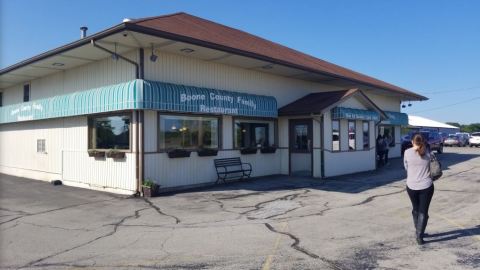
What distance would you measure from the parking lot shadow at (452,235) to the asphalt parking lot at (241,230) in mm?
19

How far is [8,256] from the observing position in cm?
657

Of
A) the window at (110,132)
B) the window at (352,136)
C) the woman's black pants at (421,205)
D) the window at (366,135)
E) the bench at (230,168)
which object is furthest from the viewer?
the window at (366,135)

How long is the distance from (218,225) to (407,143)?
84.2ft

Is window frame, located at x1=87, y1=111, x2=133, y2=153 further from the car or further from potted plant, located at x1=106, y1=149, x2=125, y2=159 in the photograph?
the car

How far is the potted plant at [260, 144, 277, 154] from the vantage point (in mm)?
17119

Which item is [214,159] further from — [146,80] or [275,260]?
[275,260]

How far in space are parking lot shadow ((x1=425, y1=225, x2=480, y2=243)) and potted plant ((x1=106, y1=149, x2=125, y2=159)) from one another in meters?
9.30

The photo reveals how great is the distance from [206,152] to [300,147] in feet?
16.3

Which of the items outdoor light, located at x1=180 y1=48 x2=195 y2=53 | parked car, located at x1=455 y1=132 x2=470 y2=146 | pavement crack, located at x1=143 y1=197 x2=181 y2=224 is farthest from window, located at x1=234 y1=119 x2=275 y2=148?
parked car, located at x1=455 y1=132 x2=470 y2=146

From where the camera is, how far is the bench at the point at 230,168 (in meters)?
14.9

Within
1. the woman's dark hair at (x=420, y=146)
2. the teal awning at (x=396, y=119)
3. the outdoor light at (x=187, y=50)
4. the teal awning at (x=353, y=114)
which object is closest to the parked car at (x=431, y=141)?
the teal awning at (x=396, y=119)

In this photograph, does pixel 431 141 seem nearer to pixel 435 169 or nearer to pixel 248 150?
pixel 248 150

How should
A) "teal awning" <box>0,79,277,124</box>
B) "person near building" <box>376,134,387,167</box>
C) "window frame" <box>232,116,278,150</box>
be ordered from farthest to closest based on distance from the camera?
"person near building" <box>376,134,387,167</box> < "window frame" <box>232,116,278,150</box> < "teal awning" <box>0,79,277,124</box>

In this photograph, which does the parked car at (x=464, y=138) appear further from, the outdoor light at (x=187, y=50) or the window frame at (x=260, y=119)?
the outdoor light at (x=187, y=50)
